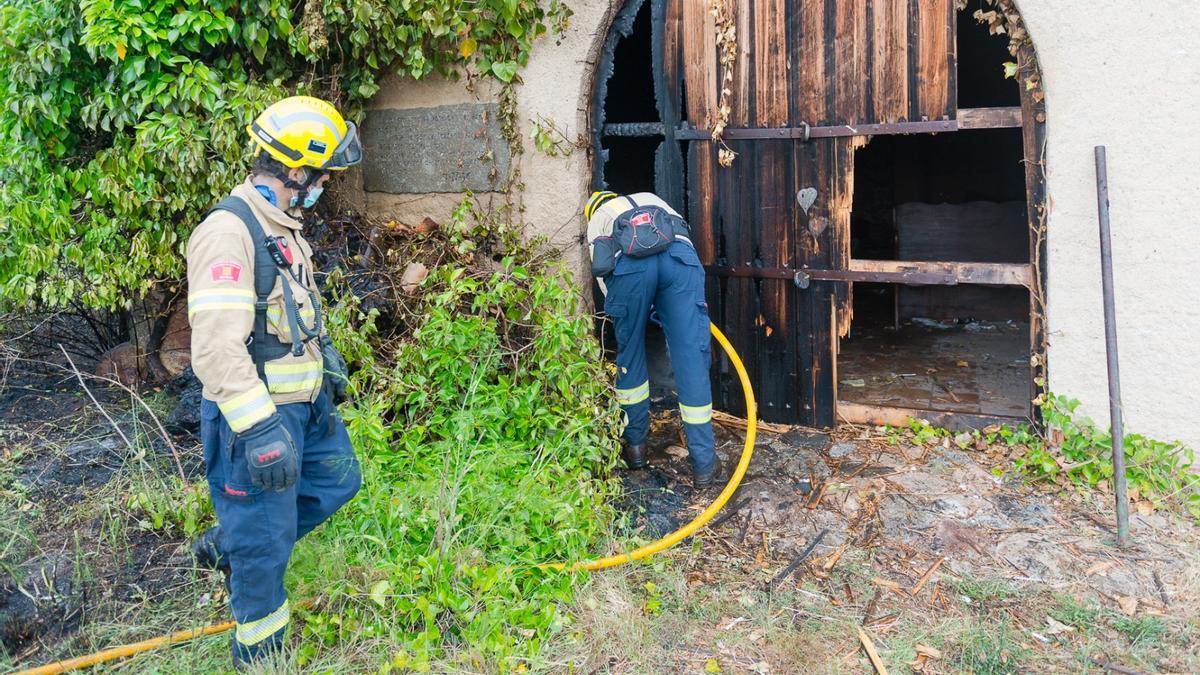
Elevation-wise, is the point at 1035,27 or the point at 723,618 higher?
the point at 1035,27

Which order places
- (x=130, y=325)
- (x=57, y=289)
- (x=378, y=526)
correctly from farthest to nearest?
(x=130, y=325) → (x=57, y=289) → (x=378, y=526)

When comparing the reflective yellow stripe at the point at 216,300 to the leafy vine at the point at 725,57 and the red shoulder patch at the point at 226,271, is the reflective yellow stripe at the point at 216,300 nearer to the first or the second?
the red shoulder patch at the point at 226,271

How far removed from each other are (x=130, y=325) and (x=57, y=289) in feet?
2.14

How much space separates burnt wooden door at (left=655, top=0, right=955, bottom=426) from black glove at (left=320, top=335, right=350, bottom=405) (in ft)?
8.55

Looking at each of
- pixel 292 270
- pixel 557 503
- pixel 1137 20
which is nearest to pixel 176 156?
pixel 292 270

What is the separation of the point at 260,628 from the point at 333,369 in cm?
98

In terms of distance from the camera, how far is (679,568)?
3936 millimetres

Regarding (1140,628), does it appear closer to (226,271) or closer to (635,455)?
(635,455)

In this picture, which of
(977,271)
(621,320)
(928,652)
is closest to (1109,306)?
(977,271)

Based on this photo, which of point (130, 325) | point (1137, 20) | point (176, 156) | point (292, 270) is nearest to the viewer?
point (292, 270)

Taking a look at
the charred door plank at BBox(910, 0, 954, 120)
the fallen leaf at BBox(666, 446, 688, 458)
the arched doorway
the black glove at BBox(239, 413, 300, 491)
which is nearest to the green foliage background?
the arched doorway

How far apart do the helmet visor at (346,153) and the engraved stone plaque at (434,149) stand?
2263mm

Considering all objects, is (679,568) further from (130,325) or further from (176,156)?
(130,325)

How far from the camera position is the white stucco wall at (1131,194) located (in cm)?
414
